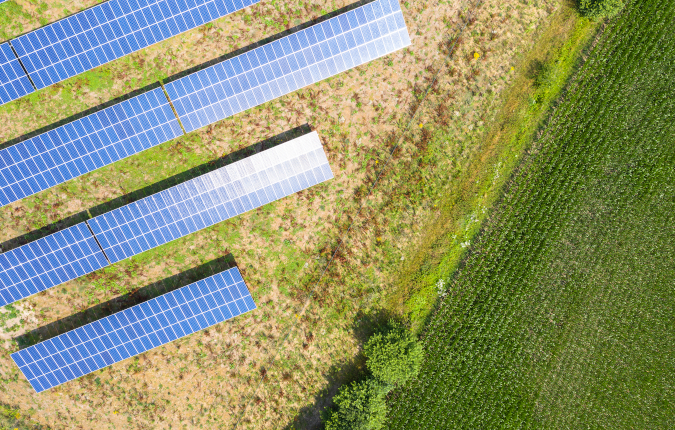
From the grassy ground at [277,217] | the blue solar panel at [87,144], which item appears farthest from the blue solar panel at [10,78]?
the blue solar panel at [87,144]

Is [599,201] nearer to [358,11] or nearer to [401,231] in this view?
[401,231]

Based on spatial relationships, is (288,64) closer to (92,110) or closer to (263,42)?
(263,42)

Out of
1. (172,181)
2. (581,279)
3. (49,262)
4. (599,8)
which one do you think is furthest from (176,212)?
(599,8)

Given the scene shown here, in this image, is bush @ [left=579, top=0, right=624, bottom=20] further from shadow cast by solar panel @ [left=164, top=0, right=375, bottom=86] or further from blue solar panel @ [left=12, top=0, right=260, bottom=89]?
blue solar panel @ [left=12, top=0, right=260, bottom=89]

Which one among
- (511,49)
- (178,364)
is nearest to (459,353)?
(178,364)

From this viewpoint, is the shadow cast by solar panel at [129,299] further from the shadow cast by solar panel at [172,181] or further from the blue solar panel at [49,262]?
the shadow cast by solar panel at [172,181]
